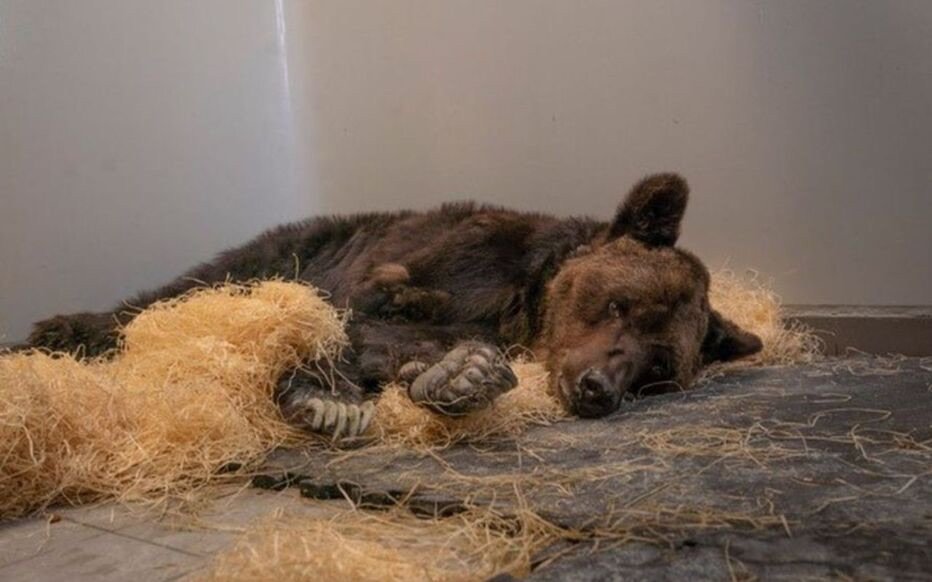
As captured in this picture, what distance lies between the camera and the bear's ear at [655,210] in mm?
5102

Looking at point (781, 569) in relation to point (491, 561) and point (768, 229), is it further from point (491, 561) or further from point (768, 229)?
point (768, 229)

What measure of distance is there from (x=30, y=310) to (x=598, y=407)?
3.60 metres

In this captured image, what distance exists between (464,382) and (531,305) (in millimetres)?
1602

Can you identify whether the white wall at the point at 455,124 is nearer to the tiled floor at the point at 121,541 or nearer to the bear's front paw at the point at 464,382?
the bear's front paw at the point at 464,382

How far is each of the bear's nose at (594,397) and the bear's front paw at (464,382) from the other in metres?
0.59

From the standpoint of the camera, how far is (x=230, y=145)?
7117 millimetres

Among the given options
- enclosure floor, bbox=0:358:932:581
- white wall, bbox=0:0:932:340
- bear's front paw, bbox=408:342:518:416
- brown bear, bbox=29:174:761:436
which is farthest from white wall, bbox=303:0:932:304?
bear's front paw, bbox=408:342:518:416

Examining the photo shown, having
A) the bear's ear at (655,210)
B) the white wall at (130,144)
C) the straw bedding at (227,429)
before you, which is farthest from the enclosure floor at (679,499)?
the white wall at (130,144)

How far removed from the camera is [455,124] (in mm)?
7125

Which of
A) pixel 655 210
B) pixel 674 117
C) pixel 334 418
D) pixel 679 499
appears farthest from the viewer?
pixel 674 117

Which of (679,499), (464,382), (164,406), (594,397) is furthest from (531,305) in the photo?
(679,499)

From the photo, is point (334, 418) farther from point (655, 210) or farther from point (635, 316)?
point (655, 210)

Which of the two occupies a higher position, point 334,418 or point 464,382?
point 464,382

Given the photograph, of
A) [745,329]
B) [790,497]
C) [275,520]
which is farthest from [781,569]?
[745,329]
